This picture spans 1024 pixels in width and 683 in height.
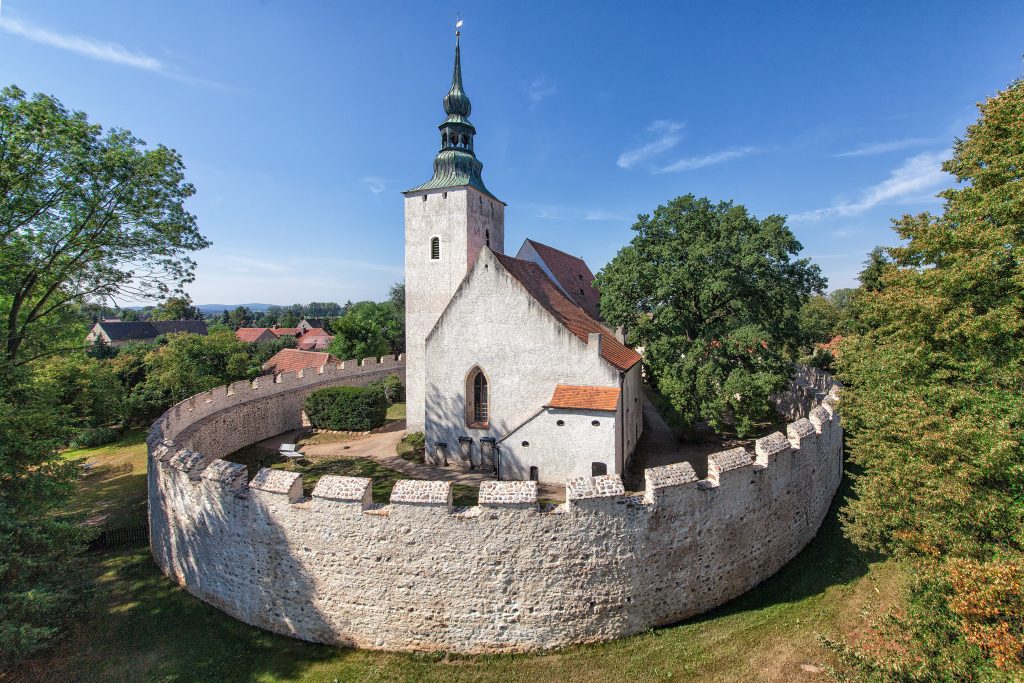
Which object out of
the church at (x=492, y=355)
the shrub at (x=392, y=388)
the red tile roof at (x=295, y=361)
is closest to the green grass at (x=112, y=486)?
the church at (x=492, y=355)

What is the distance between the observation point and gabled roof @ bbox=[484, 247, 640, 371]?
17.0m

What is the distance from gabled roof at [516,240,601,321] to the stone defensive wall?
1480cm

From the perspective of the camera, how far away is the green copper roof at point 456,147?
68.4 feet

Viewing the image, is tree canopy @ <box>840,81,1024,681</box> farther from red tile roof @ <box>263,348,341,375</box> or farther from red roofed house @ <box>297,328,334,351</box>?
red roofed house @ <box>297,328,334,351</box>

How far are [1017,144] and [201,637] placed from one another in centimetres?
1966

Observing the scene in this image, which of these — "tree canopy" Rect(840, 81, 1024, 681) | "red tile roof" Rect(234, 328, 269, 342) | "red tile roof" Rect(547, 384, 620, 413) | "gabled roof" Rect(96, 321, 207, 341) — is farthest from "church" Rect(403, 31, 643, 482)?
"red tile roof" Rect(234, 328, 269, 342)

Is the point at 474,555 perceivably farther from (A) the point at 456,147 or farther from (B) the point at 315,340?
(B) the point at 315,340

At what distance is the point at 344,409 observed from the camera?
23.4 meters

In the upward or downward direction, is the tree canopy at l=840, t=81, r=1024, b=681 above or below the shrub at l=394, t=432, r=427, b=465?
above

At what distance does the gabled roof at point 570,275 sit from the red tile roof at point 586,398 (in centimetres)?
830

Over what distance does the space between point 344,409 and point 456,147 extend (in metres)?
13.7

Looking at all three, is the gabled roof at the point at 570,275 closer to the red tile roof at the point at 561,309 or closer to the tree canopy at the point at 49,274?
the red tile roof at the point at 561,309

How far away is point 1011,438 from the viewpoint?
26.1 ft

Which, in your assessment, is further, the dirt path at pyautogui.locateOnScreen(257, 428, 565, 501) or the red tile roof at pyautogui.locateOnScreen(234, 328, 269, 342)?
the red tile roof at pyautogui.locateOnScreen(234, 328, 269, 342)
